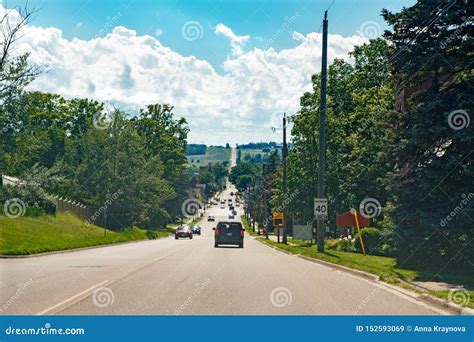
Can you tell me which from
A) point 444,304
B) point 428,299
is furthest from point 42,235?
point 444,304

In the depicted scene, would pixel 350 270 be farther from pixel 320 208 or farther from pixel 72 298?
pixel 72 298

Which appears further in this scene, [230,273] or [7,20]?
[7,20]

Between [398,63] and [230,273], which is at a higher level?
[398,63]

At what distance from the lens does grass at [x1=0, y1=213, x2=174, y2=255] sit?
31359mm

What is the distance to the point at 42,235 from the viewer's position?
131ft

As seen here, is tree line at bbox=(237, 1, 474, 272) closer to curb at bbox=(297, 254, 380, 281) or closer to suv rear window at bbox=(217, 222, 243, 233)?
curb at bbox=(297, 254, 380, 281)

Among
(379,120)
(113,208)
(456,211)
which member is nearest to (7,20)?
(379,120)

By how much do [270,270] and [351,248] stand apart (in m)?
18.7

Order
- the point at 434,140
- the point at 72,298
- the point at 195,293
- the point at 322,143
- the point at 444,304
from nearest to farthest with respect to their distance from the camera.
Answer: the point at 444,304 < the point at 72,298 < the point at 195,293 < the point at 434,140 < the point at 322,143

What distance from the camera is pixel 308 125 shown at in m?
56.8

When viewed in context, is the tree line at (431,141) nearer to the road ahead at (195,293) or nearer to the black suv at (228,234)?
the road ahead at (195,293)

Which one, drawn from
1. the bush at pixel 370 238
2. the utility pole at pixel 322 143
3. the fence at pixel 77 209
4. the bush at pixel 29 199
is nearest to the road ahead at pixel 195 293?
the utility pole at pixel 322 143
